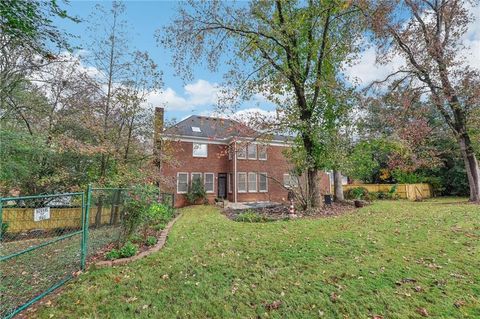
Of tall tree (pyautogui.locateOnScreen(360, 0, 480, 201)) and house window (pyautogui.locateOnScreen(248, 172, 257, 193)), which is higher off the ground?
tall tree (pyautogui.locateOnScreen(360, 0, 480, 201))

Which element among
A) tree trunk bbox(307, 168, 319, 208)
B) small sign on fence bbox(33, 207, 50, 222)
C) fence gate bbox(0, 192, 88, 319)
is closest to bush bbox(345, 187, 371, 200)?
tree trunk bbox(307, 168, 319, 208)

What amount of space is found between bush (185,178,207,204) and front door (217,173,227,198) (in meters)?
2.01

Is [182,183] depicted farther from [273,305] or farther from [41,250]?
[273,305]

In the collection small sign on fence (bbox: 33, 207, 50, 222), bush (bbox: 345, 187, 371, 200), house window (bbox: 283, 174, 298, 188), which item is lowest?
bush (bbox: 345, 187, 371, 200)

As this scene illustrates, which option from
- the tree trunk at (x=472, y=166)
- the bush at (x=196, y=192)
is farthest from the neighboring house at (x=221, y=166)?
the tree trunk at (x=472, y=166)

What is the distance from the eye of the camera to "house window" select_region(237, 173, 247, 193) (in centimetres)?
2045

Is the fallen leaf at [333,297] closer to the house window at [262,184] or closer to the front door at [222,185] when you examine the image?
the front door at [222,185]

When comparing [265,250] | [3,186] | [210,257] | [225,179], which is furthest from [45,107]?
[225,179]

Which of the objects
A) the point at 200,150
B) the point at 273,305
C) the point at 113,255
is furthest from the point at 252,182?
the point at 273,305

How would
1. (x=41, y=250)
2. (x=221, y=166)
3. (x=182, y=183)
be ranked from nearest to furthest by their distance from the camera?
(x=41, y=250)
(x=182, y=183)
(x=221, y=166)

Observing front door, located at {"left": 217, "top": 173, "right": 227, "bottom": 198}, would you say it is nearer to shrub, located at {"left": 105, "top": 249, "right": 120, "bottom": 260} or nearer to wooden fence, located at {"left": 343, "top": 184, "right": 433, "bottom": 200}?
Result: wooden fence, located at {"left": 343, "top": 184, "right": 433, "bottom": 200}

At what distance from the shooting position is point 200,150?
65.4 ft

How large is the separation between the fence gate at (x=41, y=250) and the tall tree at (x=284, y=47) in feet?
27.4

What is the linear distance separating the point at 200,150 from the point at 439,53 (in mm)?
16191
